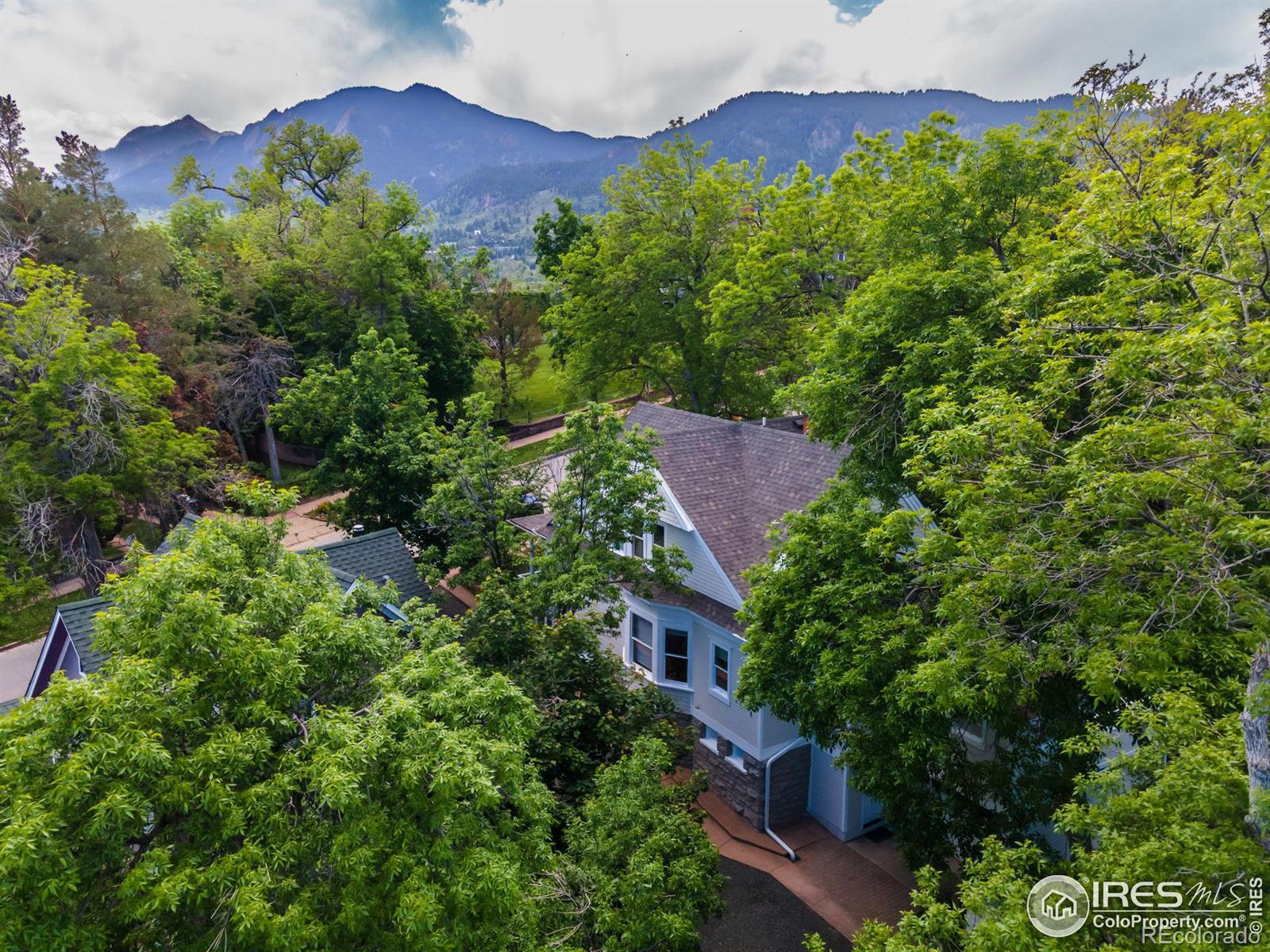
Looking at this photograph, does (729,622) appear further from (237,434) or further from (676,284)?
(237,434)

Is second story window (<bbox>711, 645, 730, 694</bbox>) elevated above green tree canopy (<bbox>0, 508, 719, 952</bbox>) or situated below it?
below

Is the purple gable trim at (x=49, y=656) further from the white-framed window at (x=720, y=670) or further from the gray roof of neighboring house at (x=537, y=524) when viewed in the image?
the white-framed window at (x=720, y=670)

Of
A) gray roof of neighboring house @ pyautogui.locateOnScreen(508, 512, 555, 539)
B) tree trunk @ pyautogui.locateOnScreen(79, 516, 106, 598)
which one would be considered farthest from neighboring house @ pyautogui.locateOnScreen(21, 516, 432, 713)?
tree trunk @ pyautogui.locateOnScreen(79, 516, 106, 598)

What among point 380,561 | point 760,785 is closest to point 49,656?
point 380,561

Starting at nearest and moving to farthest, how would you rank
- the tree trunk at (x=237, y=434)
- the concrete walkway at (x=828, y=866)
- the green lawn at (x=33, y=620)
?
the concrete walkway at (x=828, y=866)
the green lawn at (x=33, y=620)
the tree trunk at (x=237, y=434)

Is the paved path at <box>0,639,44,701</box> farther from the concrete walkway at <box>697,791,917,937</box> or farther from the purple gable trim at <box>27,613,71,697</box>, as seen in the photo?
the concrete walkway at <box>697,791,917,937</box>

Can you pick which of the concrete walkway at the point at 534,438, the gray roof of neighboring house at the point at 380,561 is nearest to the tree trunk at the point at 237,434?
the concrete walkway at the point at 534,438

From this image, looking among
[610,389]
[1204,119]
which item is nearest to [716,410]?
[610,389]
